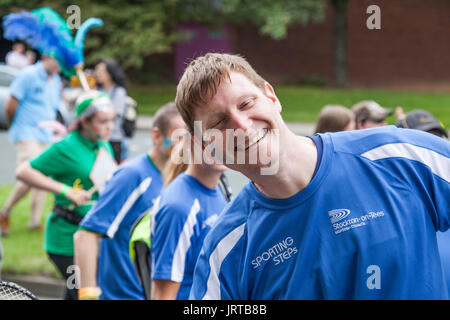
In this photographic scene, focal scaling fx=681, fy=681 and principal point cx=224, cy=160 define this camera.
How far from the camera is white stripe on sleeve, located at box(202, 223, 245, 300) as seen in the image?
2191 mm

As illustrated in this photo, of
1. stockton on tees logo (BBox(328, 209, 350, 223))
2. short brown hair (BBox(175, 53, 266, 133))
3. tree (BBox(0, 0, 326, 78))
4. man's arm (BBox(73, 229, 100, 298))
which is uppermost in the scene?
tree (BBox(0, 0, 326, 78))

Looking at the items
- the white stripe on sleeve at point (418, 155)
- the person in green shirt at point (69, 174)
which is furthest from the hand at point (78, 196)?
the white stripe on sleeve at point (418, 155)

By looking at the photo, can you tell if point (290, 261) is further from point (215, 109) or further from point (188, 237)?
point (188, 237)

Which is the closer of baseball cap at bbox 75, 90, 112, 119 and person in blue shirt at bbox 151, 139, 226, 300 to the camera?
person in blue shirt at bbox 151, 139, 226, 300

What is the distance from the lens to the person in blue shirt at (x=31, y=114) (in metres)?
8.59

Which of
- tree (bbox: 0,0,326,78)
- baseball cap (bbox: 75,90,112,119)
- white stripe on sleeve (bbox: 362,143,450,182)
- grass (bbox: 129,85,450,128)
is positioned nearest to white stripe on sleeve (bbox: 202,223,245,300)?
white stripe on sleeve (bbox: 362,143,450,182)

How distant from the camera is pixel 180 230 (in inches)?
129

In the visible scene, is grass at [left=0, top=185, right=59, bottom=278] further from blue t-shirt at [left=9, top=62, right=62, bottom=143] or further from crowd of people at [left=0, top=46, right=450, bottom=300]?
crowd of people at [left=0, top=46, right=450, bottom=300]

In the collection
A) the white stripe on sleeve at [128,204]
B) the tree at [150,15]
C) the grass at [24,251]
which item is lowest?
the grass at [24,251]

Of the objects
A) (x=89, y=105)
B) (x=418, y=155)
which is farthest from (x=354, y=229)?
(x=89, y=105)

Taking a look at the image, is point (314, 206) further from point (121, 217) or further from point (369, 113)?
point (369, 113)

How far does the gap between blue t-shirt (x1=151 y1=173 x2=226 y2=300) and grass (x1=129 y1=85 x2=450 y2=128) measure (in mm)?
18061

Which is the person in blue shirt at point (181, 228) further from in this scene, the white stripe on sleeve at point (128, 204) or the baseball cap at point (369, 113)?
the baseball cap at point (369, 113)

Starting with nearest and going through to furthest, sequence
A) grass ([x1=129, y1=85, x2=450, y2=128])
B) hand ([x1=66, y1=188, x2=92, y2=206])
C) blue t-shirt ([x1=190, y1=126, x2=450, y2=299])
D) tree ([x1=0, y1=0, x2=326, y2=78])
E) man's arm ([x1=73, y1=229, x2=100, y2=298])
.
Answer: blue t-shirt ([x1=190, y1=126, x2=450, y2=299]) < man's arm ([x1=73, y1=229, x2=100, y2=298]) < hand ([x1=66, y1=188, x2=92, y2=206]) < grass ([x1=129, y1=85, x2=450, y2=128]) < tree ([x1=0, y1=0, x2=326, y2=78])
